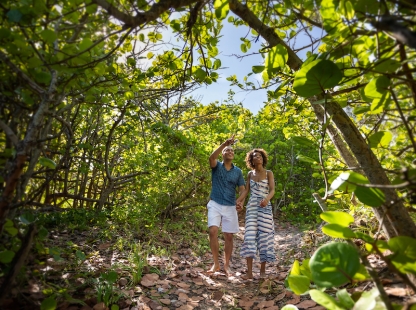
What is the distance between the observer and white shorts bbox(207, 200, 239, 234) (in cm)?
346

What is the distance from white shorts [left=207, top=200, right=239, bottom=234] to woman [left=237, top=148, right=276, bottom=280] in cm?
16

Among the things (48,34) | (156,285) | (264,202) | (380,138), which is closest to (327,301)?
(380,138)

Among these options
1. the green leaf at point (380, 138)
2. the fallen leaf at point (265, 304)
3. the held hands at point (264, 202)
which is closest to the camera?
the green leaf at point (380, 138)

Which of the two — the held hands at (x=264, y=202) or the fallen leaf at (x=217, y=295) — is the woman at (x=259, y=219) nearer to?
the held hands at (x=264, y=202)

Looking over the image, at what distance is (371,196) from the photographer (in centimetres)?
72

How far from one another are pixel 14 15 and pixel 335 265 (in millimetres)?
1215

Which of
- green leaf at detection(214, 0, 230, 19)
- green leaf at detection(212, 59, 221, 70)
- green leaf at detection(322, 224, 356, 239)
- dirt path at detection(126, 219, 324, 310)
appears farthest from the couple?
green leaf at detection(322, 224, 356, 239)

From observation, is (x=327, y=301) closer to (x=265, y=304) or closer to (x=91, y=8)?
(x=91, y=8)

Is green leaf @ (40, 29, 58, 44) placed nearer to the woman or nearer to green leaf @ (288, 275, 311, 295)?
green leaf @ (288, 275, 311, 295)

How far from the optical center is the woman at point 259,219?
326cm

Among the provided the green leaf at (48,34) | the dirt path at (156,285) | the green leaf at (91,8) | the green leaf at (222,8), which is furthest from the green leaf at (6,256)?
the green leaf at (222,8)

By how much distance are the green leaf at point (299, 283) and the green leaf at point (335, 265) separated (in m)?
0.20

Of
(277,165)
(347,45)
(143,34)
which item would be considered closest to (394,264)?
(347,45)

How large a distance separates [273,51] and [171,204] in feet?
15.0
